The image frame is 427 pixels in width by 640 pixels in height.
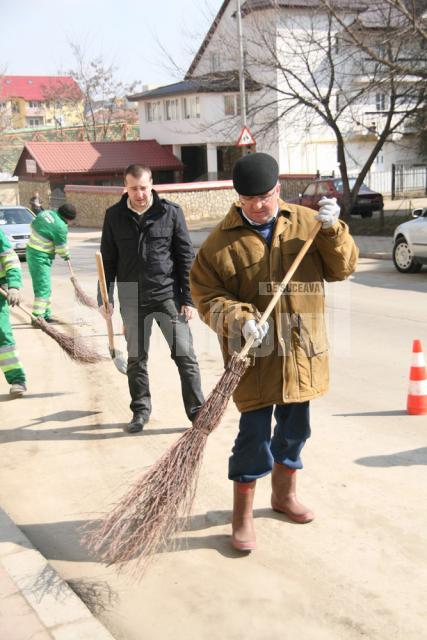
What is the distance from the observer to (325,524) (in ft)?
14.9

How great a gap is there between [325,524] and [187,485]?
2.87ft

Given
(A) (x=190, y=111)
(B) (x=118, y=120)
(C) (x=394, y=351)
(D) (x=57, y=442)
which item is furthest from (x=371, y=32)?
(B) (x=118, y=120)

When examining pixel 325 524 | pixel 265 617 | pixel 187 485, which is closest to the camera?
pixel 265 617

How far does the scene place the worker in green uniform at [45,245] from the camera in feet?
36.5

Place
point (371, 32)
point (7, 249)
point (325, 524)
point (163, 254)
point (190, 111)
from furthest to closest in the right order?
1. point (190, 111)
2. point (371, 32)
3. point (7, 249)
4. point (163, 254)
5. point (325, 524)

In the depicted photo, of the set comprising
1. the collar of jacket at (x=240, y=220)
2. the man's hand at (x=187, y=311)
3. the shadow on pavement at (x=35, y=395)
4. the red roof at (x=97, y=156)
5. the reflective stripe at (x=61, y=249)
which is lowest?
the shadow on pavement at (x=35, y=395)

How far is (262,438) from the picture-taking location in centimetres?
425

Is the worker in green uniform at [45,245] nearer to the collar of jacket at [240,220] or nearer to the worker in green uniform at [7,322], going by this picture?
the worker in green uniform at [7,322]

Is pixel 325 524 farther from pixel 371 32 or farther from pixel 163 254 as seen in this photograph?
pixel 371 32

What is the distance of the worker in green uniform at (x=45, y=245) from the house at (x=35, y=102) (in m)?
54.4

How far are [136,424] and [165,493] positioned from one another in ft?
7.74

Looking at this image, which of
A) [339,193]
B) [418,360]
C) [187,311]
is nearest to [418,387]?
[418,360]

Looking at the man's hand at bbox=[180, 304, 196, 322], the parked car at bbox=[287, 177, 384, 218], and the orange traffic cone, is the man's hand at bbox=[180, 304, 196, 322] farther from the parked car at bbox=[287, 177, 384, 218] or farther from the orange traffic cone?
the parked car at bbox=[287, 177, 384, 218]

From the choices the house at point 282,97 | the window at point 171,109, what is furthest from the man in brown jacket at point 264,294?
the window at point 171,109
